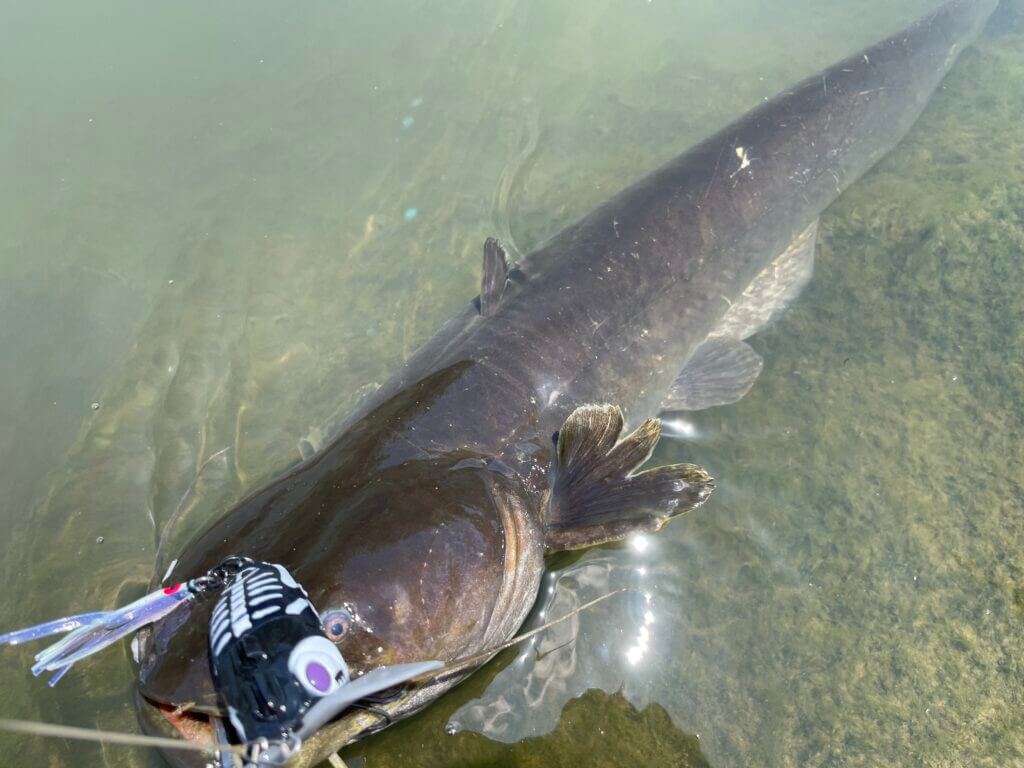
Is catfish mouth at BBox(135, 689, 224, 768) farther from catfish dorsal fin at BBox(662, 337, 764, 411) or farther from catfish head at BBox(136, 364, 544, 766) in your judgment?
catfish dorsal fin at BBox(662, 337, 764, 411)

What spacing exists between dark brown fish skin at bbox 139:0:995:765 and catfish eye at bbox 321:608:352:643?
0.03m

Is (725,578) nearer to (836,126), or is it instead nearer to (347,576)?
(347,576)

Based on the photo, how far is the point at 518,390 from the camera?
3127 millimetres

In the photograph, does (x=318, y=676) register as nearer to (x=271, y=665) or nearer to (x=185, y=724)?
(x=271, y=665)

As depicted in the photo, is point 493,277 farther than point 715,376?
No

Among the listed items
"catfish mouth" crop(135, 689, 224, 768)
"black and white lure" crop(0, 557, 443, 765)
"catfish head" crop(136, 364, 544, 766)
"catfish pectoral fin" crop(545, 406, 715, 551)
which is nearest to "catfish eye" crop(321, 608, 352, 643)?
"catfish head" crop(136, 364, 544, 766)

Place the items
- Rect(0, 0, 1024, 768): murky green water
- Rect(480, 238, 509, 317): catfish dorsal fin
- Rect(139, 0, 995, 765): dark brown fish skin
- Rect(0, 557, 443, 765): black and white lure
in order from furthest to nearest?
Rect(480, 238, 509, 317): catfish dorsal fin
Rect(0, 0, 1024, 768): murky green water
Rect(139, 0, 995, 765): dark brown fish skin
Rect(0, 557, 443, 765): black and white lure

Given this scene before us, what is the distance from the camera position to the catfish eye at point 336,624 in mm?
2016

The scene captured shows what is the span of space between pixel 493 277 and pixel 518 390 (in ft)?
2.46

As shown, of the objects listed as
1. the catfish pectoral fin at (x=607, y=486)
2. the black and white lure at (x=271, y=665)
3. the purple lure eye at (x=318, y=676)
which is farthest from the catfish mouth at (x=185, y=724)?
the catfish pectoral fin at (x=607, y=486)

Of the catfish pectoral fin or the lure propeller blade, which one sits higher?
the lure propeller blade

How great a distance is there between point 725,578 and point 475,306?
1.91 meters

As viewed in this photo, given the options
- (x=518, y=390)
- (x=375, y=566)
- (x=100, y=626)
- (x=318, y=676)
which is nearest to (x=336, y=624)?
A: (x=375, y=566)

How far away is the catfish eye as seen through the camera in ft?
6.61
